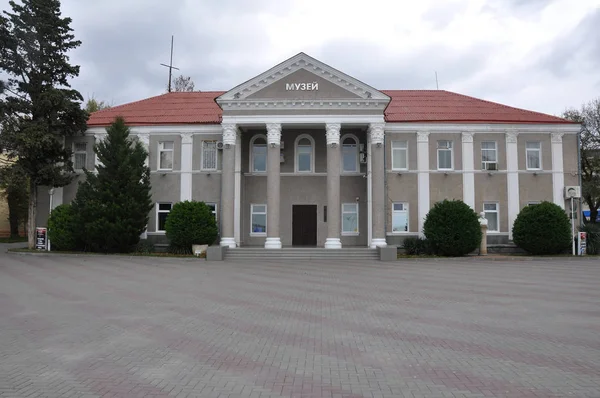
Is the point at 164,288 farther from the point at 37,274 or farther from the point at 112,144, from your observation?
the point at 112,144

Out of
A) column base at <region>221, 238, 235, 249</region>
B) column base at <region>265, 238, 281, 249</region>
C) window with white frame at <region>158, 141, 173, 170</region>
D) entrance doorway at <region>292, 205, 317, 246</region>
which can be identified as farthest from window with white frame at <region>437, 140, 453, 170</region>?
window with white frame at <region>158, 141, 173, 170</region>

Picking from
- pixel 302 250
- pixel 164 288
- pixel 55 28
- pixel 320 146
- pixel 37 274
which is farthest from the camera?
pixel 320 146

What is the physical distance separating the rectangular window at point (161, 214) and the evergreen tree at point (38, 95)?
541 centimetres

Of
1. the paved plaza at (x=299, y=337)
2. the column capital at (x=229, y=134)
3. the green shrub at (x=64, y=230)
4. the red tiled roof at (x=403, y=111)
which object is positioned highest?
the red tiled roof at (x=403, y=111)

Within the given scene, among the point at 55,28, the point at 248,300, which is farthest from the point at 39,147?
the point at 248,300

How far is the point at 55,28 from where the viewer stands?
26766 mm

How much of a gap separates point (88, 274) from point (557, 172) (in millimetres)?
25342

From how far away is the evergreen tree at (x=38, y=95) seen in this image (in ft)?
84.1

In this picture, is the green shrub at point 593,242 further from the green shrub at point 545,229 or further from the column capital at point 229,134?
the column capital at point 229,134

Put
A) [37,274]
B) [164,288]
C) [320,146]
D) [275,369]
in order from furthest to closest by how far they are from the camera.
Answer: [320,146] < [37,274] < [164,288] < [275,369]

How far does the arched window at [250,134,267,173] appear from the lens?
28.9m

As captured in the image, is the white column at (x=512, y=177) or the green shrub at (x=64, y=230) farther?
the white column at (x=512, y=177)

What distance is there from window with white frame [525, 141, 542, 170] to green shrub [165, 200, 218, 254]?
18.7 m

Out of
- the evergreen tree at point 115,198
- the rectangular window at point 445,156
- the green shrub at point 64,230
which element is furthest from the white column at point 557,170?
the green shrub at point 64,230
